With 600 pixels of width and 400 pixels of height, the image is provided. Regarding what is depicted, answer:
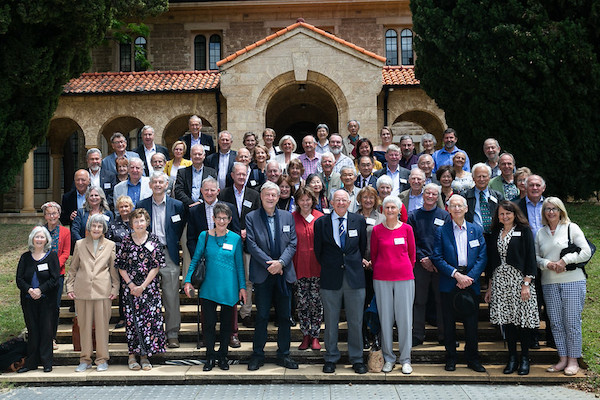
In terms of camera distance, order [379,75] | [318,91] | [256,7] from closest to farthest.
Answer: [379,75] < [318,91] < [256,7]

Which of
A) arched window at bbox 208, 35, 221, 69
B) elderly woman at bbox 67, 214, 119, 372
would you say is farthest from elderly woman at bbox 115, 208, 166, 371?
arched window at bbox 208, 35, 221, 69

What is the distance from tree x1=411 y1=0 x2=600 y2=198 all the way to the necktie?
5.32m

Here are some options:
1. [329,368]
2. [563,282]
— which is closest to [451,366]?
[329,368]

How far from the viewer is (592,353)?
645cm

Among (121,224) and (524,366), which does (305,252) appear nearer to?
(121,224)

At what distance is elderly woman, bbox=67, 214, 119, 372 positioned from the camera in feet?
20.8

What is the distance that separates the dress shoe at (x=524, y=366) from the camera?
6086 millimetres

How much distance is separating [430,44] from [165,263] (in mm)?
8938

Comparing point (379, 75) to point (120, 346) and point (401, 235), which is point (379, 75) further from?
point (120, 346)

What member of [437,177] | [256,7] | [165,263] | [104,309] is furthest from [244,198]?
[256,7]

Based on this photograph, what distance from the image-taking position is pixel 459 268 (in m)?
6.29

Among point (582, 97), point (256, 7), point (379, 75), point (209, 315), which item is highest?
point (256, 7)

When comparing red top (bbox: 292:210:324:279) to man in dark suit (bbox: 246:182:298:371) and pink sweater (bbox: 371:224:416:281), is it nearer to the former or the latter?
man in dark suit (bbox: 246:182:298:371)

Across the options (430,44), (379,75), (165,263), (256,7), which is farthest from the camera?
(256,7)
